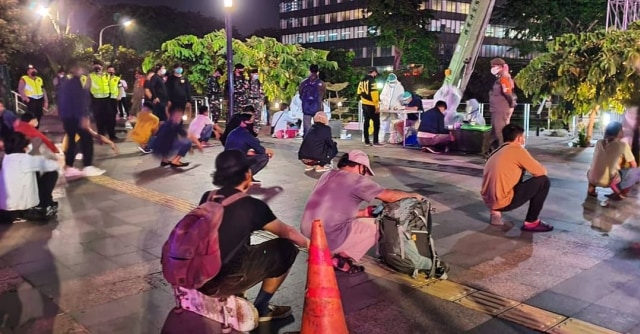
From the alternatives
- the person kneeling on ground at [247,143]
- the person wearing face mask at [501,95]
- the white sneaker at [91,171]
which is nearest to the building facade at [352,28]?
the person wearing face mask at [501,95]

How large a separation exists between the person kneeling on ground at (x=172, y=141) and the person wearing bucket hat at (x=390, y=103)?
17.3ft

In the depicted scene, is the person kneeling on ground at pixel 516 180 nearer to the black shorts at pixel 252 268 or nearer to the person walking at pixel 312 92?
the black shorts at pixel 252 268

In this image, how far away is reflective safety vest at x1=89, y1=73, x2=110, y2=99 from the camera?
528 inches

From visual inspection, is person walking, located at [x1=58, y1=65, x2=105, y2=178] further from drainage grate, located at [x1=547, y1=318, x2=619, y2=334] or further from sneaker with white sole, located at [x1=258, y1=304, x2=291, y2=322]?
drainage grate, located at [x1=547, y1=318, x2=619, y2=334]

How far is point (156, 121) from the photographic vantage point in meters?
12.4

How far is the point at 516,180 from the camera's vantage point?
248 inches

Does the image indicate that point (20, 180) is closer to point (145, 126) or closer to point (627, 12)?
point (145, 126)

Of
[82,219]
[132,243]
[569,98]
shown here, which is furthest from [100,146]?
[569,98]

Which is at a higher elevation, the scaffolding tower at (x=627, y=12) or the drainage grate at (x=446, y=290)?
the scaffolding tower at (x=627, y=12)

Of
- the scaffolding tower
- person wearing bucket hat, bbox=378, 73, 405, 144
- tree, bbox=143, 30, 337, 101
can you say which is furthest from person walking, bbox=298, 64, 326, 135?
the scaffolding tower

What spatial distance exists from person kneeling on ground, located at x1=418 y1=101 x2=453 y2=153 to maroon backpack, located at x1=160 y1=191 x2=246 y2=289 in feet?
30.9

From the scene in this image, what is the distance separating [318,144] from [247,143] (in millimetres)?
1643

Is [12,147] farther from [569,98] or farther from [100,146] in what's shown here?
[569,98]

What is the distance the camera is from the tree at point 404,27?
3634 cm
